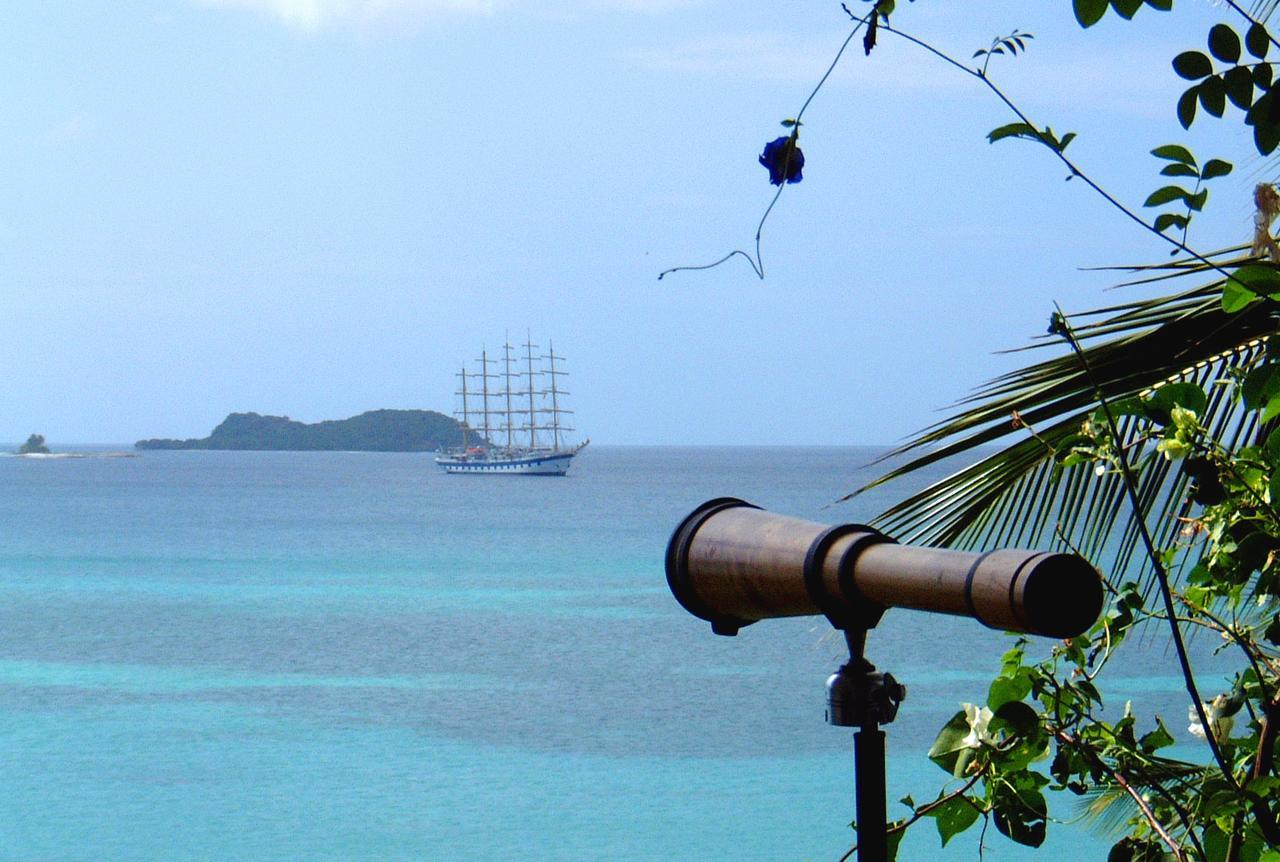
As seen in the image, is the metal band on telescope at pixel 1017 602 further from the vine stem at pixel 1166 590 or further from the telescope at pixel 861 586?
the vine stem at pixel 1166 590

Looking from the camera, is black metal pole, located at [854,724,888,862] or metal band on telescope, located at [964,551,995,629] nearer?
metal band on telescope, located at [964,551,995,629]

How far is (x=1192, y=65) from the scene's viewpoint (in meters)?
1.14

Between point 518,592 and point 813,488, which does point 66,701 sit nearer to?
point 518,592

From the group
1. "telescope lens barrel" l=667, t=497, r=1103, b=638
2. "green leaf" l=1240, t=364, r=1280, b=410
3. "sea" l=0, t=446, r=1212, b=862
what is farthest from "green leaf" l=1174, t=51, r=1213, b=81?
"sea" l=0, t=446, r=1212, b=862

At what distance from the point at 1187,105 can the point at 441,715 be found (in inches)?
613

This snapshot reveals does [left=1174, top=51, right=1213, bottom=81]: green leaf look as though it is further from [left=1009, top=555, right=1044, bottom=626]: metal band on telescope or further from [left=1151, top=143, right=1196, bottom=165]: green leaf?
[left=1009, top=555, right=1044, bottom=626]: metal band on telescope

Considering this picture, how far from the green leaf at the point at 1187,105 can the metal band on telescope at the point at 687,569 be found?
502 millimetres

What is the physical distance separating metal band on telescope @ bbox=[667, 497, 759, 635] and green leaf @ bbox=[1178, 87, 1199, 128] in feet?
1.65

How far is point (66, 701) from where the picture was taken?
56.5 ft

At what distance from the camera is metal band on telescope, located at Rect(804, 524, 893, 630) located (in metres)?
0.84

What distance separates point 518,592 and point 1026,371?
85.2ft

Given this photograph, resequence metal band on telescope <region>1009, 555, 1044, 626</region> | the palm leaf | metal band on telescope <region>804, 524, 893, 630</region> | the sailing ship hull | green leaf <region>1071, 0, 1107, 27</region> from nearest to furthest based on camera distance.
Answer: metal band on telescope <region>1009, 555, 1044, 626</region> < metal band on telescope <region>804, 524, 893, 630</region> < green leaf <region>1071, 0, 1107, 27</region> < the palm leaf < the sailing ship hull

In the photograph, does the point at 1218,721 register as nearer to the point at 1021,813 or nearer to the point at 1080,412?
the point at 1021,813

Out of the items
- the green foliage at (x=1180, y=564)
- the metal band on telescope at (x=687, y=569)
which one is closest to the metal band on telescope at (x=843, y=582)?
the metal band on telescope at (x=687, y=569)
